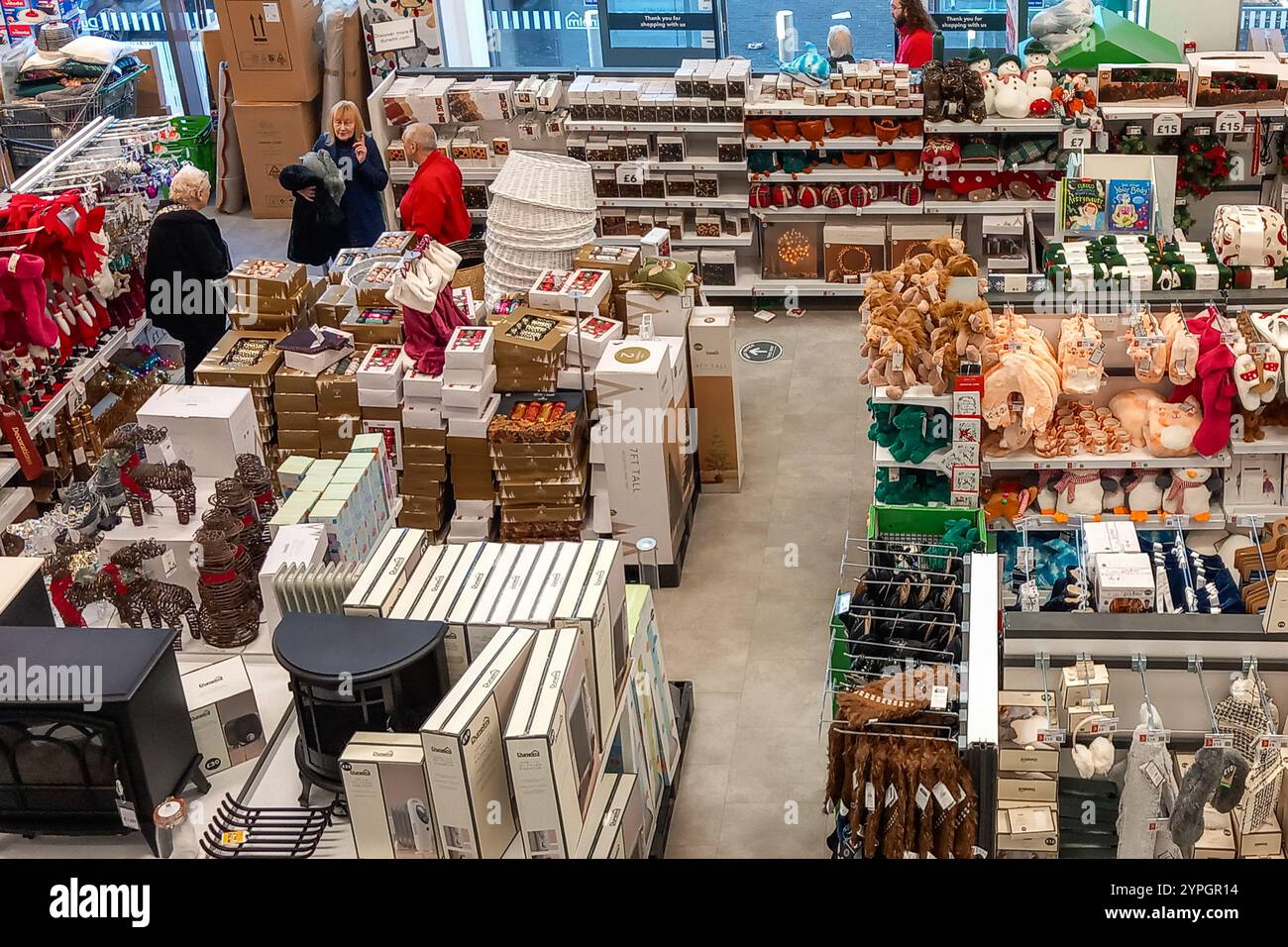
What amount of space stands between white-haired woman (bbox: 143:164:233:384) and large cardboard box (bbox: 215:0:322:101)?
11.8 ft

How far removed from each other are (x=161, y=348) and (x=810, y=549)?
455cm

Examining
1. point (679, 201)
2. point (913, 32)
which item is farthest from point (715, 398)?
point (913, 32)

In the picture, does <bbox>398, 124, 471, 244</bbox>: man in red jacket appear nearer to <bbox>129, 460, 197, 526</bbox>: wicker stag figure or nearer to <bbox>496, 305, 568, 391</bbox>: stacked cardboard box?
<bbox>496, 305, 568, 391</bbox>: stacked cardboard box

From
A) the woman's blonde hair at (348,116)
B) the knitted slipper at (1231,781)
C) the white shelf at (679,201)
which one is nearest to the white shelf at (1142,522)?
the knitted slipper at (1231,781)

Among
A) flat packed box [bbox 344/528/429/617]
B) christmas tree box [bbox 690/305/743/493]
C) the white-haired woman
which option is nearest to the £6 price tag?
christmas tree box [bbox 690/305/743/493]

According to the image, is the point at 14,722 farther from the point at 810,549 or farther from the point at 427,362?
the point at 810,549

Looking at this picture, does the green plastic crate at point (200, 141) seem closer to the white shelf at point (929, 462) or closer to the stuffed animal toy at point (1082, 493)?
the white shelf at point (929, 462)

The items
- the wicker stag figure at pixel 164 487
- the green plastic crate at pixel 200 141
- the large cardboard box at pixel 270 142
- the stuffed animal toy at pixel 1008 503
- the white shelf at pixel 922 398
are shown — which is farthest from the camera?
the green plastic crate at pixel 200 141

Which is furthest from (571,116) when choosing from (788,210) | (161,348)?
(161,348)

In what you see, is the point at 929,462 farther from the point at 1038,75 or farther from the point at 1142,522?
the point at 1038,75

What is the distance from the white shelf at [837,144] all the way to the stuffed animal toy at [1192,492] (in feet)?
11.6

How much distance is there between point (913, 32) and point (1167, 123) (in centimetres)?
188

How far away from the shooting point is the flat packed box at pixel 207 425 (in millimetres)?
Result: 5914

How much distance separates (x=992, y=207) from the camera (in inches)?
367
